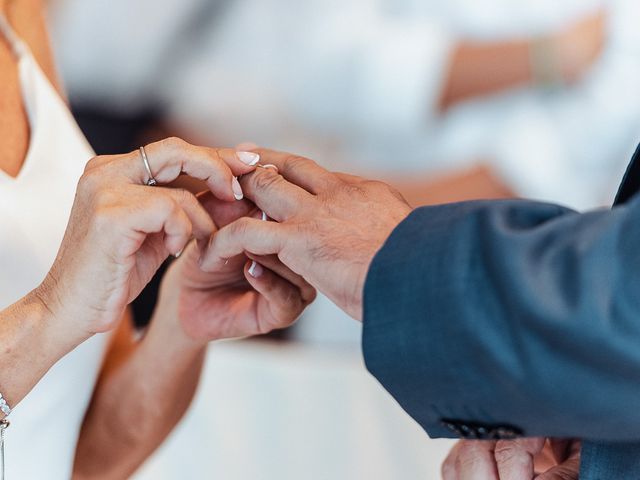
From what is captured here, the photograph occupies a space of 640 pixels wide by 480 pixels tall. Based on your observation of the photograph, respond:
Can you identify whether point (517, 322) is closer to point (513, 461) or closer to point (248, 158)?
point (513, 461)

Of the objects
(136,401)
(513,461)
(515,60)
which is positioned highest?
(515,60)

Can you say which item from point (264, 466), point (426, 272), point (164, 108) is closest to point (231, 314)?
point (426, 272)

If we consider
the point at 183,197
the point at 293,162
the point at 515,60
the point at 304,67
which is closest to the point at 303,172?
the point at 293,162

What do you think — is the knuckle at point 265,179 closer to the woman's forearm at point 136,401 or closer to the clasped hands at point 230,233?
the clasped hands at point 230,233

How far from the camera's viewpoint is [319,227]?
2.75 ft

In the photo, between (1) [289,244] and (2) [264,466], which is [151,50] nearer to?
(2) [264,466]

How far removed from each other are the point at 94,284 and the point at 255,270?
0.16 metres

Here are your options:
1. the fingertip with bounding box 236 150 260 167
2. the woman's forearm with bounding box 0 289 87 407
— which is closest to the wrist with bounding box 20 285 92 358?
the woman's forearm with bounding box 0 289 87 407

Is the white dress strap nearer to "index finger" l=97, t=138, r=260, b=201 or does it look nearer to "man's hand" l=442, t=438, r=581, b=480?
"index finger" l=97, t=138, r=260, b=201

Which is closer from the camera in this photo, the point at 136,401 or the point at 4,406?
the point at 4,406

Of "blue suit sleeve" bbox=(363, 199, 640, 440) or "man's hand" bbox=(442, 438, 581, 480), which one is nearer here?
"blue suit sleeve" bbox=(363, 199, 640, 440)

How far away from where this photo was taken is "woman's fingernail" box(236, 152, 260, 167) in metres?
0.91

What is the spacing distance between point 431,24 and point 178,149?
1.71 m

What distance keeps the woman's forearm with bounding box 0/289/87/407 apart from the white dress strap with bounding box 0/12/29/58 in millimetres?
379
